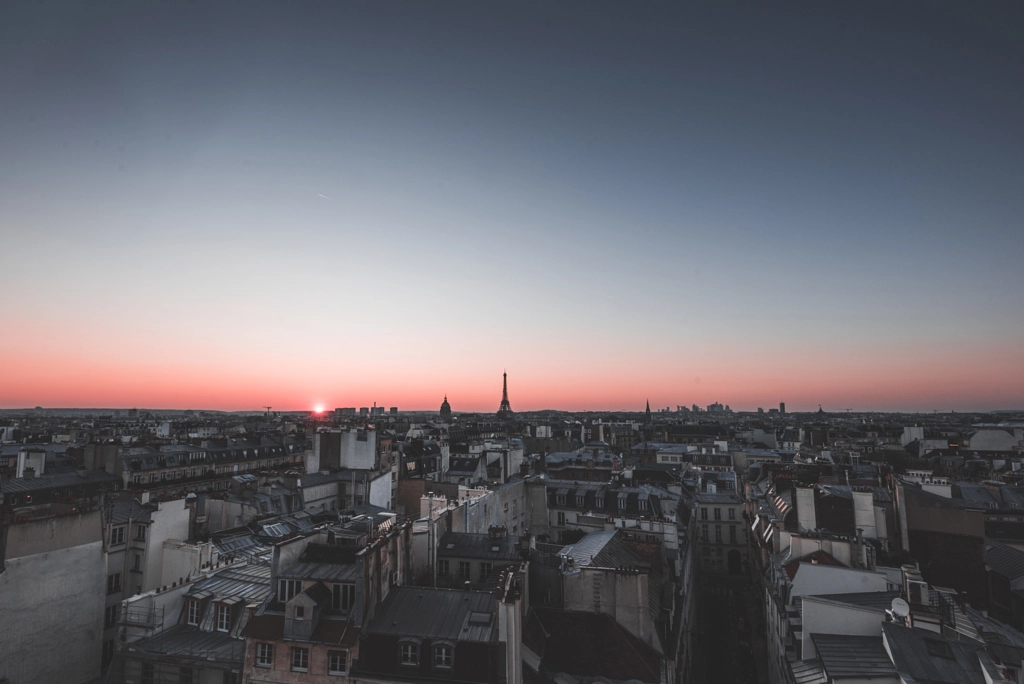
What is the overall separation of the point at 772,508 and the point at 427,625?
42289mm

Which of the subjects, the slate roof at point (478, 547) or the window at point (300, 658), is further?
the slate roof at point (478, 547)

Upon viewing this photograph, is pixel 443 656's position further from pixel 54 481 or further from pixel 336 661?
pixel 54 481

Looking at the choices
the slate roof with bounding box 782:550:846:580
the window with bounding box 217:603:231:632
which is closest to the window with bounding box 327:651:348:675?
the window with bounding box 217:603:231:632

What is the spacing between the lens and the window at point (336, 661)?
838 inches

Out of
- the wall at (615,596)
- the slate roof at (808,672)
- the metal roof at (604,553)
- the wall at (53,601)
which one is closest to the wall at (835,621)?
the slate roof at (808,672)

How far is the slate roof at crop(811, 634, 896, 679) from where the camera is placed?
21.4 meters

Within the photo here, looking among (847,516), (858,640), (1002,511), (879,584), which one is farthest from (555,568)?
(1002,511)

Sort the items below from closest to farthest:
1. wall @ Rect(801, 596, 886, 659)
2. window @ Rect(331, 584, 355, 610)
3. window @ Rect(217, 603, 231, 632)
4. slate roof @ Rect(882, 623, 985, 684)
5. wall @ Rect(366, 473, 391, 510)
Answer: slate roof @ Rect(882, 623, 985, 684)
window @ Rect(331, 584, 355, 610)
window @ Rect(217, 603, 231, 632)
wall @ Rect(801, 596, 886, 659)
wall @ Rect(366, 473, 391, 510)

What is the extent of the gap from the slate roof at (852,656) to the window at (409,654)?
1567 centimetres

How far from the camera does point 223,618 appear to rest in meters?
25.0

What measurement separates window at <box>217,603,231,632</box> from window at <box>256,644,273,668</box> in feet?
12.6

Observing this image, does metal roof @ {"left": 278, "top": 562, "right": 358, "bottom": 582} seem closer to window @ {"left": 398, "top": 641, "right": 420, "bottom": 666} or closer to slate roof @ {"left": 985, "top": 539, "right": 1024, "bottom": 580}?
window @ {"left": 398, "top": 641, "right": 420, "bottom": 666}

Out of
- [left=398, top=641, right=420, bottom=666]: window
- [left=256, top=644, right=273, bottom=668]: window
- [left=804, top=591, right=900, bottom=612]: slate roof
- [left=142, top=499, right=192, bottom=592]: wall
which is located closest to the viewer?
[left=398, top=641, right=420, bottom=666]: window

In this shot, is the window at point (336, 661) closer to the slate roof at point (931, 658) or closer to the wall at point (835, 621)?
the wall at point (835, 621)
